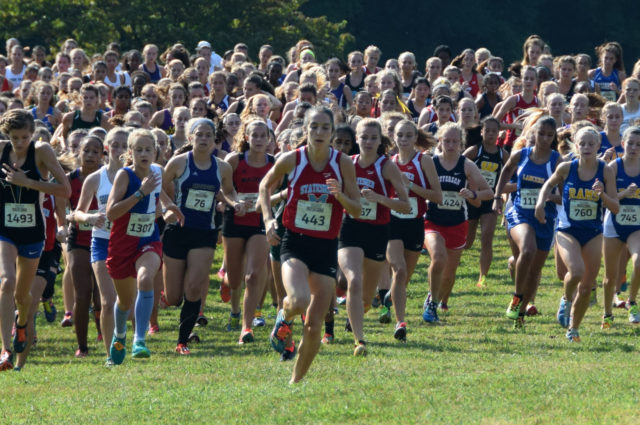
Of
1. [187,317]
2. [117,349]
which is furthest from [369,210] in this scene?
[117,349]

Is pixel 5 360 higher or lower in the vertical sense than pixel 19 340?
lower

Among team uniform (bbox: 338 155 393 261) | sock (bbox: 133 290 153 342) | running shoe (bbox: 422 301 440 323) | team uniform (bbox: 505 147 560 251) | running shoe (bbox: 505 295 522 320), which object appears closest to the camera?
sock (bbox: 133 290 153 342)

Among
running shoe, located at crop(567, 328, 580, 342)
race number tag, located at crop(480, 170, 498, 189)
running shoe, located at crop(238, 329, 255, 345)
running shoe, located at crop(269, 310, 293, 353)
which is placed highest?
race number tag, located at crop(480, 170, 498, 189)

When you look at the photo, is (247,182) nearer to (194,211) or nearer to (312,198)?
(194,211)

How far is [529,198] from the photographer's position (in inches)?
479

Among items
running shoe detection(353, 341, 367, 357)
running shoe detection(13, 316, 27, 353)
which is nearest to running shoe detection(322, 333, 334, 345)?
running shoe detection(353, 341, 367, 357)

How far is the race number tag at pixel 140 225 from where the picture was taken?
1029 centimetres

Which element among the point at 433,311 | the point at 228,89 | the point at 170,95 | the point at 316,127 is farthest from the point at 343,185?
the point at 228,89

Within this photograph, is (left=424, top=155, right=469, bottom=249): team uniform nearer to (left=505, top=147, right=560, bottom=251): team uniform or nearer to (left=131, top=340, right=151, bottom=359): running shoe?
(left=505, top=147, right=560, bottom=251): team uniform

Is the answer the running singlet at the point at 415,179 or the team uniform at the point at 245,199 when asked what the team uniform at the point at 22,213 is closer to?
the team uniform at the point at 245,199

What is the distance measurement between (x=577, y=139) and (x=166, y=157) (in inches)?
189

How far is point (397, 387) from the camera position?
884cm

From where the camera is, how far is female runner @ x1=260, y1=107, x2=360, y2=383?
884cm

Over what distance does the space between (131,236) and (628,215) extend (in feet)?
15.3
